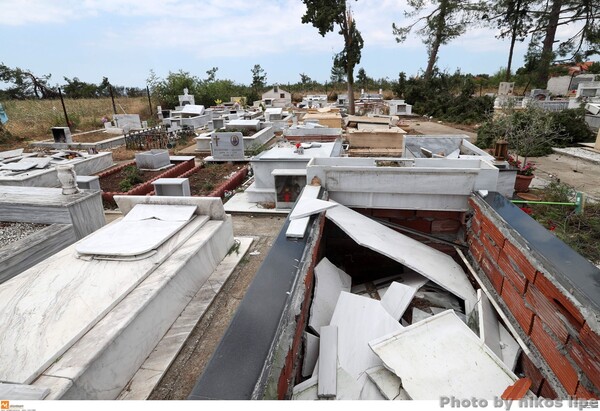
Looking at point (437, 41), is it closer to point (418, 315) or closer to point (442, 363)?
point (418, 315)

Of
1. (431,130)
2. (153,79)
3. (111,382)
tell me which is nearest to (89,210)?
(111,382)

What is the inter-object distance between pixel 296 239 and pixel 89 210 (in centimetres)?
394

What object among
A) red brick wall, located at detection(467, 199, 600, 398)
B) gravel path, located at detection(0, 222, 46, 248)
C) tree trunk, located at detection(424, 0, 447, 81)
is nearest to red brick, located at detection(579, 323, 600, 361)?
red brick wall, located at detection(467, 199, 600, 398)

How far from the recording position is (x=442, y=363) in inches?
111

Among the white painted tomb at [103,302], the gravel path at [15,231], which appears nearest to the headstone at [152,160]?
the gravel path at [15,231]

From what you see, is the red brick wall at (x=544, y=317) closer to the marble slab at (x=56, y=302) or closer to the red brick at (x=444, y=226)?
the red brick at (x=444, y=226)

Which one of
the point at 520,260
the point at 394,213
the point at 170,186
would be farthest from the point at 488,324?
the point at 170,186

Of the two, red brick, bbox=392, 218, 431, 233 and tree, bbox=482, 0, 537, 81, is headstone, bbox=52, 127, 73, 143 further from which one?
tree, bbox=482, 0, 537, 81

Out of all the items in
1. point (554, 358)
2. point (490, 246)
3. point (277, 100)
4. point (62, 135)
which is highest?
point (277, 100)

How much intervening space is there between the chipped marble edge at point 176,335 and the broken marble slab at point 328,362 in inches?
54.4

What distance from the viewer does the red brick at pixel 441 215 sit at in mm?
5014

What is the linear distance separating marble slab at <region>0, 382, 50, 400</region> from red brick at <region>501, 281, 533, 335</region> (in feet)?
13.1

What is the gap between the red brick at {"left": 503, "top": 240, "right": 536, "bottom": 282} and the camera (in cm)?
306

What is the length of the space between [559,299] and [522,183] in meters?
4.35
